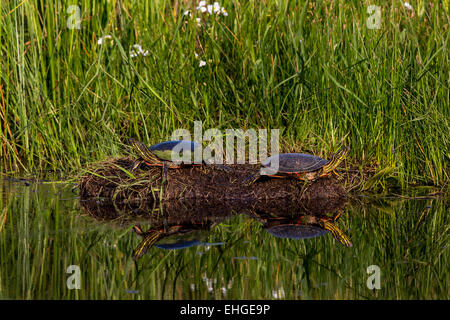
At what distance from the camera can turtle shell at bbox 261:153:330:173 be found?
185 inches

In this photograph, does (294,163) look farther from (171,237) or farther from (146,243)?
(146,243)

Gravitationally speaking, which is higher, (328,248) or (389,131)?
(389,131)

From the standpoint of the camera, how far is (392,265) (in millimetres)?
3211

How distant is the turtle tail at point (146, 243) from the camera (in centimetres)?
340

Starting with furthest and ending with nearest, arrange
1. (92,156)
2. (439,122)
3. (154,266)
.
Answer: (92,156), (439,122), (154,266)

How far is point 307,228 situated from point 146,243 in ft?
3.55

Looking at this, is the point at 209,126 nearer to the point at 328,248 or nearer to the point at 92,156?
the point at 92,156

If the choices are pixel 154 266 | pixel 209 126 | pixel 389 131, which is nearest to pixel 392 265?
pixel 154 266

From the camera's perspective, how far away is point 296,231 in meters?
3.85

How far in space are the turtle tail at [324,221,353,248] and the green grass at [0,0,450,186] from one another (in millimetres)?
1374

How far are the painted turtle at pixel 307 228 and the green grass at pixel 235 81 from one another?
1319 mm

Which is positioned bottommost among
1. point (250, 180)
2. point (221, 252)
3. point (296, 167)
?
point (221, 252)

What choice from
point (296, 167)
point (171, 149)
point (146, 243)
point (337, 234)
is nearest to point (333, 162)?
point (296, 167)
